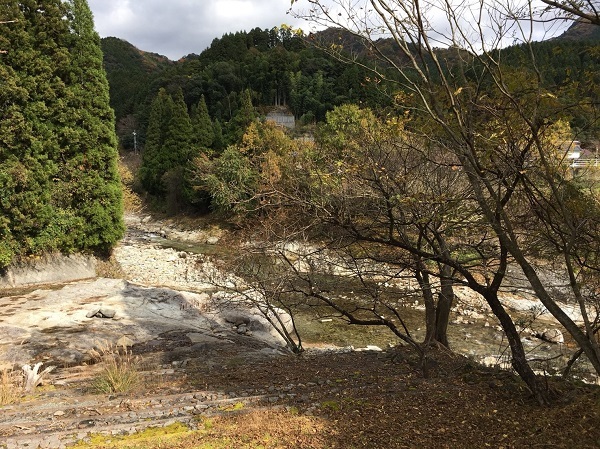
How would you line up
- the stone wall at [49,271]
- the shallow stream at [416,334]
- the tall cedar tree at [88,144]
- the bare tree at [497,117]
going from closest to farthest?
1. the bare tree at [497,117]
2. the shallow stream at [416,334]
3. the stone wall at [49,271]
4. the tall cedar tree at [88,144]

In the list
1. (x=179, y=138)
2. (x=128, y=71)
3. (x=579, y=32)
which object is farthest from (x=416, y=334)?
(x=128, y=71)

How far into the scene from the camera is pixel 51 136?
567 inches

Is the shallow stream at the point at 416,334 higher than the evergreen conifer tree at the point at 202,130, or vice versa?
the evergreen conifer tree at the point at 202,130

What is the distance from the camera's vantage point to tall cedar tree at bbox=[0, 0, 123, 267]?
1327 cm

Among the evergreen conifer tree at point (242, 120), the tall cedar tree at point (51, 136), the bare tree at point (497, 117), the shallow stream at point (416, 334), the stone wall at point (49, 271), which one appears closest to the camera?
the bare tree at point (497, 117)

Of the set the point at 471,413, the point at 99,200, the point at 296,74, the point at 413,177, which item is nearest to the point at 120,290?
the point at 99,200

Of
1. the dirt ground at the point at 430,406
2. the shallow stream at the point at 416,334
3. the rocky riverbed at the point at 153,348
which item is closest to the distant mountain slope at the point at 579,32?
the dirt ground at the point at 430,406

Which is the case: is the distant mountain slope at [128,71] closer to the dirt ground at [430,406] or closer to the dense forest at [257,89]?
the dense forest at [257,89]

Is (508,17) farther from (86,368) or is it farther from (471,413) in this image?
(86,368)

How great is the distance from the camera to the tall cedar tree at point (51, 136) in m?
13.3

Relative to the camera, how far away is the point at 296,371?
642cm

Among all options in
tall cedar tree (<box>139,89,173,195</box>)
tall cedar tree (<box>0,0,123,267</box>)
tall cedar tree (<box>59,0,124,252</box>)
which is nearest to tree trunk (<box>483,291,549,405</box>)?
tall cedar tree (<box>0,0,123,267</box>)

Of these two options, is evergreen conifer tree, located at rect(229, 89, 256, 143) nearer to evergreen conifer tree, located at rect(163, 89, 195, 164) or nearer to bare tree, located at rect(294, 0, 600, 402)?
evergreen conifer tree, located at rect(163, 89, 195, 164)

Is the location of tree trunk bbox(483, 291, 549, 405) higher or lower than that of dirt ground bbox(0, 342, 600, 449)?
higher
